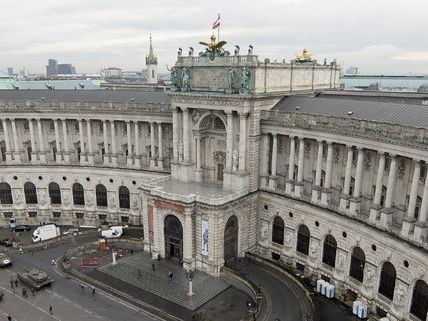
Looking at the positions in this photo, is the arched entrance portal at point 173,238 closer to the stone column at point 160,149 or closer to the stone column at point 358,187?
the stone column at point 160,149

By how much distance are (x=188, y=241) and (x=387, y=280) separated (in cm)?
2882

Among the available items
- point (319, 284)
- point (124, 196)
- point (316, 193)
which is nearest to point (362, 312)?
point (319, 284)

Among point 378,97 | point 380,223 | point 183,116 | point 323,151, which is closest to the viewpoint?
point 380,223

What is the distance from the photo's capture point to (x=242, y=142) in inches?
2675

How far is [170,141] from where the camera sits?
83.5m

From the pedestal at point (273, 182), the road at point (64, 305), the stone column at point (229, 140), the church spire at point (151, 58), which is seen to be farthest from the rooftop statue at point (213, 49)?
the church spire at point (151, 58)

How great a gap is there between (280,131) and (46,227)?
4776cm

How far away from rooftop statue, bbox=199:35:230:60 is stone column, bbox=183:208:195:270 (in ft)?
82.5

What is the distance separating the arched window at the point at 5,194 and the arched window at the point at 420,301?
7661 centimetres

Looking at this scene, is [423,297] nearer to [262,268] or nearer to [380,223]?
[380,223]

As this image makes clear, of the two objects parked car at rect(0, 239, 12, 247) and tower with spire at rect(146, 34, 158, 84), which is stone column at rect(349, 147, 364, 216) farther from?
tower with spire at rect(146, 34, 158, 84)

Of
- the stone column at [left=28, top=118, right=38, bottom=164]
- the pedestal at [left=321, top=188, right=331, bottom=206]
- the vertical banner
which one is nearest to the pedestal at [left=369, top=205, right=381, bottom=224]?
the pedestal at [left=321, top=188, right=331, bottom=206]

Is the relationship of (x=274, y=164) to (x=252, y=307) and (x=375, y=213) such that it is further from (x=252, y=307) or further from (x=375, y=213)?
(x=252, y=307)

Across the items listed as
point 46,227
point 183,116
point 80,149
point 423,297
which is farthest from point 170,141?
point 423,297
